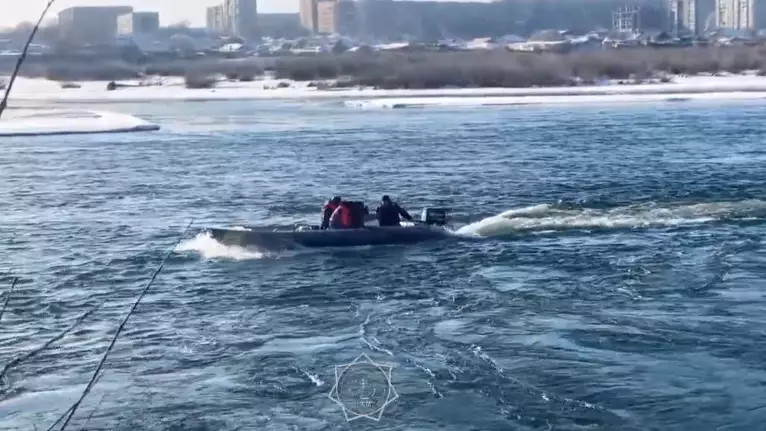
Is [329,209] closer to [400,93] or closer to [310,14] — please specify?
[400,93]

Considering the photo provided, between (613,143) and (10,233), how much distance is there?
19816 mm

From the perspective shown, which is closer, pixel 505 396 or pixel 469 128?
pixel 505 396

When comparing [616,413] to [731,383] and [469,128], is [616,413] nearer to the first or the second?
[731,383]

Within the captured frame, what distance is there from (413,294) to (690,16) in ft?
462

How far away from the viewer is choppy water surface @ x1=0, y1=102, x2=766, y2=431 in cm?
1177

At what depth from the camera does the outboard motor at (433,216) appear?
69.7 ft

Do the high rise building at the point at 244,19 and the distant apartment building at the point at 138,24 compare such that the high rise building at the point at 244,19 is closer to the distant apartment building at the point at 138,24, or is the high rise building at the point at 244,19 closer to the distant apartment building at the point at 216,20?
the distant apartment building at the point at 216,20

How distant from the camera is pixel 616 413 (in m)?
11.4

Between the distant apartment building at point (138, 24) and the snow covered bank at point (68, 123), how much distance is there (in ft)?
124

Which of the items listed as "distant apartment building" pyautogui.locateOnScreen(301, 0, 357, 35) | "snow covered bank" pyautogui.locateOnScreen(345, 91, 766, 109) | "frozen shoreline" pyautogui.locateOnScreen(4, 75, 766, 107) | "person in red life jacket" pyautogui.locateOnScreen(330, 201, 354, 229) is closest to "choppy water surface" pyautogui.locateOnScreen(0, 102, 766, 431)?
"person in red life jacket" pyautogui.locateOnScreen(330, 201, 354, 229)

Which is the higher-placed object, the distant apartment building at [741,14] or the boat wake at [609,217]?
the distant apartment building at [741,14]

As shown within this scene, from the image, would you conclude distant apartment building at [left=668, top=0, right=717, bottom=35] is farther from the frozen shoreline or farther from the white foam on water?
the white foam on water

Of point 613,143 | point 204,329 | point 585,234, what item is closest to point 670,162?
point 613,143

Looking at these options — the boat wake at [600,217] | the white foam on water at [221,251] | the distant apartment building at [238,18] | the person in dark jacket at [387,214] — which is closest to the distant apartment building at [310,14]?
the distant apartment building at [238,18]
